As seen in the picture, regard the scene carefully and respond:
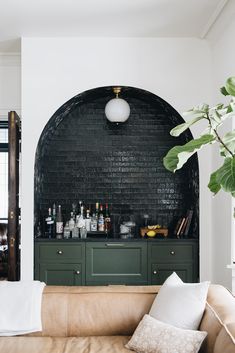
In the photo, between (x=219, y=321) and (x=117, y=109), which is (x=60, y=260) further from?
(x=219, y=321)

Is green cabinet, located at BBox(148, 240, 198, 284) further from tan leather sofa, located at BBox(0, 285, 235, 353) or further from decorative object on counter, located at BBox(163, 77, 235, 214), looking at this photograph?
decorative object on counter, located at BBox(163, 77, 235, 214)

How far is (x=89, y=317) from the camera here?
2760 mm

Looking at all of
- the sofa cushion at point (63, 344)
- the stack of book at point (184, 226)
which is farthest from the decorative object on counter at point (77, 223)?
the sofa cushion at point (63, 344)

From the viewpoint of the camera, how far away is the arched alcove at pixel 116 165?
495cm

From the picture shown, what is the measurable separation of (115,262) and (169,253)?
533 millimetres

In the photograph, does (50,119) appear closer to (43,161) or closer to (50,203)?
(43,161)

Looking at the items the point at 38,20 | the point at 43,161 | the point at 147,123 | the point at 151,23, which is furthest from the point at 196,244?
the point at 38,20

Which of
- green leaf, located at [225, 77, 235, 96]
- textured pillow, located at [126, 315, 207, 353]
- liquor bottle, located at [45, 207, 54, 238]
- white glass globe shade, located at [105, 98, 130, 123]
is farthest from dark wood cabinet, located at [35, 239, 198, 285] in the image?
green leaf, located at [225, 77, 235, 96]

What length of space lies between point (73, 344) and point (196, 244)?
7.25 ft

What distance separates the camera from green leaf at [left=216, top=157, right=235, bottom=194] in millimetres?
1262

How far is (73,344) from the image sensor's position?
8.45 ft

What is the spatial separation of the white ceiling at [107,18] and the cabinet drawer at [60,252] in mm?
2050

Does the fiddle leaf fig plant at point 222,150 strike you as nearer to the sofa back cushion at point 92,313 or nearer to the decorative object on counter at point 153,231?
the sofa back cushion at point 92,313

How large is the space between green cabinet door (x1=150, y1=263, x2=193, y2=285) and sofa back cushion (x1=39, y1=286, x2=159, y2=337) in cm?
170
